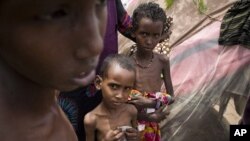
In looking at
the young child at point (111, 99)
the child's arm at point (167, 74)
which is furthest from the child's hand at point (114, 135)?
the child's arm at point (167, 74)

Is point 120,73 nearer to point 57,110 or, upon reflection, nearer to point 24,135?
point 57,110

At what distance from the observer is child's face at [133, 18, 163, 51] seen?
7.22 feet

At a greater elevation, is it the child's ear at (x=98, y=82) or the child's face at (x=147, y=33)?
the child's face at (x=147, y=33)

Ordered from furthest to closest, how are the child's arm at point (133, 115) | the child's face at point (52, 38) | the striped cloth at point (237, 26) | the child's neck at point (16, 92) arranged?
the striped cloth at point (237, 26)
the child's arm at point (133, 115)
the child's neck at point (16, 92)
the child's face at point (52, 38)

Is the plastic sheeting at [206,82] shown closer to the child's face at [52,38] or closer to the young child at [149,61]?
Answer: the young child at [149,61]

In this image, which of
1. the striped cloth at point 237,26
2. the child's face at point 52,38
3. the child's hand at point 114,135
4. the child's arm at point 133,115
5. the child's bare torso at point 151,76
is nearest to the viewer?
the child's face at point 52,38

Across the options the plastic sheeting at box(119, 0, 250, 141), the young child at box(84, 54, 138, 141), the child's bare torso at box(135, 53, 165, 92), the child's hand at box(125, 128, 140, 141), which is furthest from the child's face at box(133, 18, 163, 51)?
the plastic sheeting at box(119, 0, 250, 141)

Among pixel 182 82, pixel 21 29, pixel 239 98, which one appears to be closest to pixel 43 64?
pixel 21 29

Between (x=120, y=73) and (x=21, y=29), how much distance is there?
1361 millimetres

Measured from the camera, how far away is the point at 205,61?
9.94 feet

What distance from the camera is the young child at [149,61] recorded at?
2.21 metres

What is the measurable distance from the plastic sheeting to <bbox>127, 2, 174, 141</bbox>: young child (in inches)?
23.3

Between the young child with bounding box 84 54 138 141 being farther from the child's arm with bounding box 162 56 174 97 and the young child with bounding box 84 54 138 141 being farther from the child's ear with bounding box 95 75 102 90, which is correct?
the child's arm with bounding box 162 56 174 97

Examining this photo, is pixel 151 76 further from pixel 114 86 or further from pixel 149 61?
pixel 114 86
